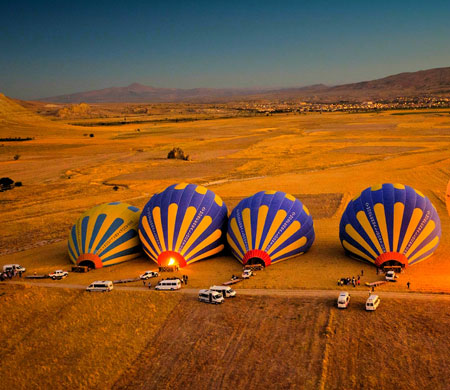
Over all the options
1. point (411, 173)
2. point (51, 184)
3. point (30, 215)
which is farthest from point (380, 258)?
point (51, 184)

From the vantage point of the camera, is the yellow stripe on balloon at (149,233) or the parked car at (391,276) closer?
the parked car at (391,276)

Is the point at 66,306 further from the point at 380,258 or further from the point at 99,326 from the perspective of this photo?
the point at 380,258

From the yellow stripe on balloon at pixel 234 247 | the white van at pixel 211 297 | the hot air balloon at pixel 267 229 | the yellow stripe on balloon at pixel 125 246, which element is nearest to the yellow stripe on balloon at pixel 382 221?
the hot air balloon at pixel 267 229

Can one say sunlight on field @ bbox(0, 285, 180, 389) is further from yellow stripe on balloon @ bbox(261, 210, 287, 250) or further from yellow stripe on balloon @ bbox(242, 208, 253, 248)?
yellow stripe on balloon @ bbox(261, 210, 287, 250)

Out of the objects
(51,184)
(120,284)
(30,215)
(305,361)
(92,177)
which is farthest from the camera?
(92,177)

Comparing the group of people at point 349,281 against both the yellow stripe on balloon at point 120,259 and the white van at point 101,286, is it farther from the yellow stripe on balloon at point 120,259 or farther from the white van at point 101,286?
the yellow stripe on balloon at point 120,259

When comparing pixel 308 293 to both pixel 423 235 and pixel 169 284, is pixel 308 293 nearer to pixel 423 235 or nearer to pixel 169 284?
pixel 169 284
